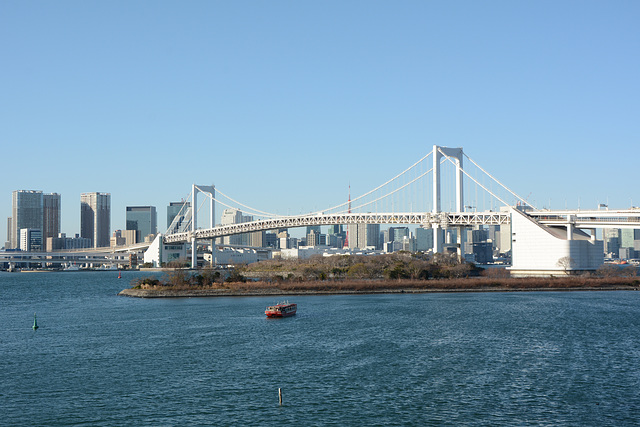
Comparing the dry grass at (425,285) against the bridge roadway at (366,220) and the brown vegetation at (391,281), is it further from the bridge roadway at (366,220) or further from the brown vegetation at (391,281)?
the bridge roadway at (366,220)

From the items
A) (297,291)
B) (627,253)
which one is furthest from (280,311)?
(627,253)

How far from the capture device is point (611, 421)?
43.0 ft

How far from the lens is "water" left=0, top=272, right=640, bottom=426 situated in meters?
13.9

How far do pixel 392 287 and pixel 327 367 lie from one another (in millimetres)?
26983

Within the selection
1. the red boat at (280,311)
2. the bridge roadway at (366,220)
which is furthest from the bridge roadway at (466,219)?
the red boat at (280,311)

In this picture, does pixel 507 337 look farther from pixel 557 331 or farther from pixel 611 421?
pixel 611 421

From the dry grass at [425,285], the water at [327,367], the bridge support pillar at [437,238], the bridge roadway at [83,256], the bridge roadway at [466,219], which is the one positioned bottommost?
the water at [327,367]

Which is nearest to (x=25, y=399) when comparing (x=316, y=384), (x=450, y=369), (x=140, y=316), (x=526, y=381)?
(x=316, y=384)

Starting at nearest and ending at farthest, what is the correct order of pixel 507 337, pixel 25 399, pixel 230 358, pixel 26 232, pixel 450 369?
pixel 25 399
pixel 450 369
pixel 230 358
pixel 507 337
pixel 26 232

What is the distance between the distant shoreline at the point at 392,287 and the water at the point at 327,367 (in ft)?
33.8

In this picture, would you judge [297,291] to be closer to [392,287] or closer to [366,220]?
[392,287]

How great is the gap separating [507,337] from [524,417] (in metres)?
10.3

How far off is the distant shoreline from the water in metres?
10.3

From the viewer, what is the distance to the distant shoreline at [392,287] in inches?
1679
